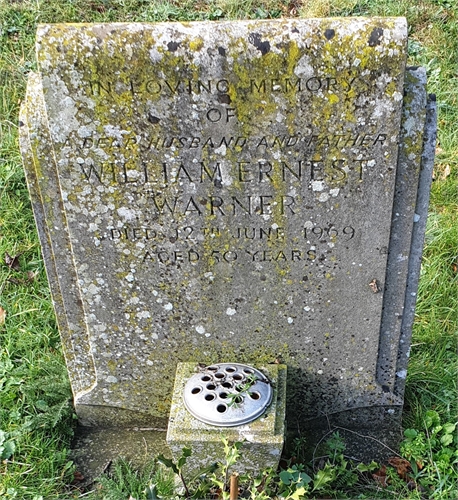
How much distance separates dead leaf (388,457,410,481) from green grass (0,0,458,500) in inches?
2.7

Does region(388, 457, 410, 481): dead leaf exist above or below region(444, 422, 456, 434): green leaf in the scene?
below

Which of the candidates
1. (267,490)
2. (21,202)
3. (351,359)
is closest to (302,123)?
(351,359)

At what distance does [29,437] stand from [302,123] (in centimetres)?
190

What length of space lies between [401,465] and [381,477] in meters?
0.12

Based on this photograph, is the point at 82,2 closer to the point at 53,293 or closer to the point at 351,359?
the point at 53,293

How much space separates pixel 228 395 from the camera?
2.57 m

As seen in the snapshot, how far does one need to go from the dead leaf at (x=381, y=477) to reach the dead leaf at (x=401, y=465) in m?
0.05

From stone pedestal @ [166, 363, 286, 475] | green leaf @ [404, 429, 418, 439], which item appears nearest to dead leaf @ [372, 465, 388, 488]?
green leaf @ [404, 429, 418, 439]

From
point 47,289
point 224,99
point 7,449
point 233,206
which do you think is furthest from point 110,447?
point 224,99

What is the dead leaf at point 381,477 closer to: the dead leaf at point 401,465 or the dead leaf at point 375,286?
the dead leaf at point 401,465

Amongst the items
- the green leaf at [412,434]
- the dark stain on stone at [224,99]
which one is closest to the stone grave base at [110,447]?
the green leaf at [412,434]

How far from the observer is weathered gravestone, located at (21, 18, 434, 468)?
83.6 inches

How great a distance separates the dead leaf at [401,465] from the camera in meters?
2.87

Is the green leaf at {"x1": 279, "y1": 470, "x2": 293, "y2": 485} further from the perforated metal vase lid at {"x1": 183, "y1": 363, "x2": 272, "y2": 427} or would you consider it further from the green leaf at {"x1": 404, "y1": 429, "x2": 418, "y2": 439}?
the green leaf at {"x1": 404, "y1": 429, "x2": 418, "y2": 439}
